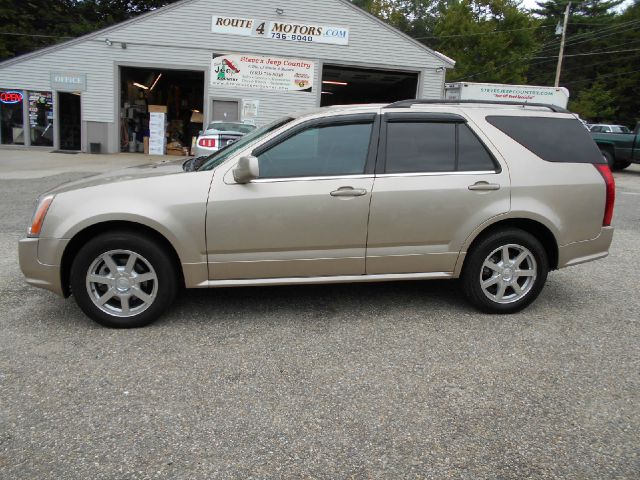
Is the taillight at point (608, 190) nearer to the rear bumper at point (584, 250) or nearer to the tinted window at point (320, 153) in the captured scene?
the rear bumper at point (584, 250)

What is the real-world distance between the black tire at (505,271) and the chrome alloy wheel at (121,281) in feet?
8.59

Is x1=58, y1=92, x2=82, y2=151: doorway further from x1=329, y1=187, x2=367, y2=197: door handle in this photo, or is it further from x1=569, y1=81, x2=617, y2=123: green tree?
x1=569, y1=81, x2=617, y2=123: green tree

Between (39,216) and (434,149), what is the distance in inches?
125

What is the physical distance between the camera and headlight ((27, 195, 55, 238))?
12.3 feet

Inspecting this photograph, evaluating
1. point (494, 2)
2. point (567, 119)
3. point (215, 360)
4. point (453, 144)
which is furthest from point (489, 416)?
point (494, 2)

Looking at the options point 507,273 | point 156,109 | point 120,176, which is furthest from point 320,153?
point 156,109

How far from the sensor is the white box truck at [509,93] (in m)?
20.1

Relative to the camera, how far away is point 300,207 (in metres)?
3.92

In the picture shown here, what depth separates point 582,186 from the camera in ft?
14.3

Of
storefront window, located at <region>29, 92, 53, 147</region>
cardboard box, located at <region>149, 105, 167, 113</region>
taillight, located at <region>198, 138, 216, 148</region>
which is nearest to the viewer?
taillight, located at <region>198, 138, 216, 148</region>

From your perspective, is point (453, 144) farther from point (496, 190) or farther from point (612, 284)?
point (612, 284)

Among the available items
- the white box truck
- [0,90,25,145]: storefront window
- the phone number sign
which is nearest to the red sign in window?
[0,90,25,145]: storefront window

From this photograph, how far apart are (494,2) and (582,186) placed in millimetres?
37888

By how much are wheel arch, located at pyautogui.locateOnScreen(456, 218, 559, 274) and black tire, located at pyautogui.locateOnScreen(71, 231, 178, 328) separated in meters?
2.44
